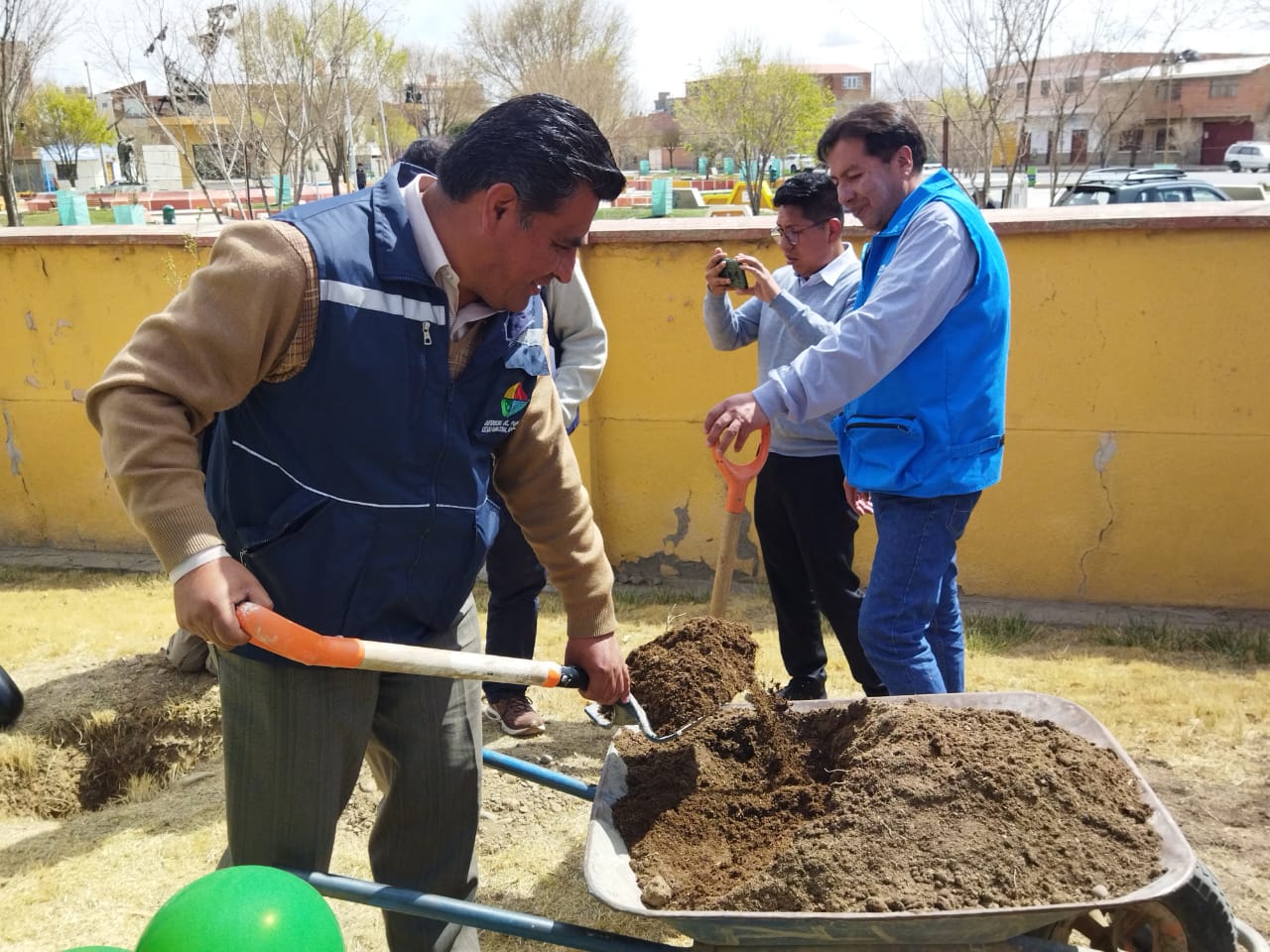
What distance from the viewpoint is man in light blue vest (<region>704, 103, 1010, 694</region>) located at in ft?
9.38

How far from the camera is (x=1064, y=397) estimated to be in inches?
202

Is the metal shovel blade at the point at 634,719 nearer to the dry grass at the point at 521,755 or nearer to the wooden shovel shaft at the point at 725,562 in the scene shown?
the dry grass at the point at 521,755

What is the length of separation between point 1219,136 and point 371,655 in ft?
213

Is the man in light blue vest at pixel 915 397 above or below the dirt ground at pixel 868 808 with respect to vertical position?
above

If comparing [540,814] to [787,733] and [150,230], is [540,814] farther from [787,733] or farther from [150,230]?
[150,230]

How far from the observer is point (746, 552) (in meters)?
5.76

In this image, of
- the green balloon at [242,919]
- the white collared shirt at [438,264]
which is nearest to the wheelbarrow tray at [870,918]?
the green balloon at [242,919]

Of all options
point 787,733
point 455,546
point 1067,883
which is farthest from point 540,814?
point 1067,883

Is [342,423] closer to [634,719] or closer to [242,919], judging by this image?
[242,919]

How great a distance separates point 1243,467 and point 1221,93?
64.2 meters

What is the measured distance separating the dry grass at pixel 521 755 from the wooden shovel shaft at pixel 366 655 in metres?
1.29

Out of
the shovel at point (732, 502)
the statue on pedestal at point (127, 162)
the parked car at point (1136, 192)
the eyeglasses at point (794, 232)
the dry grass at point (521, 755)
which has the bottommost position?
the dry grass at point (521, 755)

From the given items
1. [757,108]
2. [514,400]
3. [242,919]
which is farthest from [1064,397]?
[757,108]

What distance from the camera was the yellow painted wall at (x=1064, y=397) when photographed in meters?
A: 4.93
